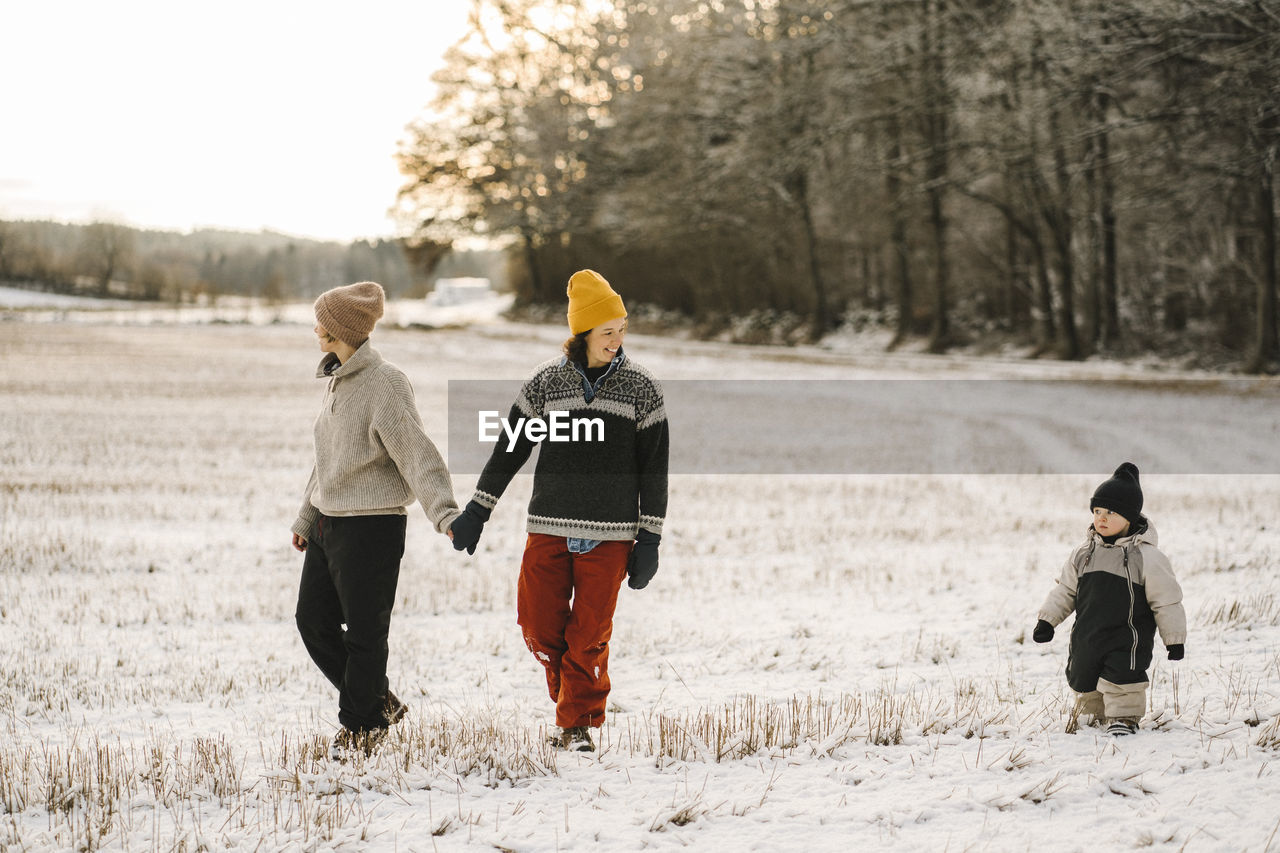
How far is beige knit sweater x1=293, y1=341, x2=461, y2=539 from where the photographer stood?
14.2 feet

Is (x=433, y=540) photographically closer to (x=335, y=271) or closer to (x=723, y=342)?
(x=723, y=342)

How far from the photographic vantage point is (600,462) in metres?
4.42

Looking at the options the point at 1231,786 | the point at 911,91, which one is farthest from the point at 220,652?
the point at 911,91

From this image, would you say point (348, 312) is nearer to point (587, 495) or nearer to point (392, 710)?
point (587, 495)

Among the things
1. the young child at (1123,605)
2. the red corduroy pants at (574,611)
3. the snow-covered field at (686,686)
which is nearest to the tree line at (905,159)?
the snow-covered field at (686,686)

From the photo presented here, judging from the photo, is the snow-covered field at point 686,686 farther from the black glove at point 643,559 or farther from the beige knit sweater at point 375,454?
the beige knit sweater at point 375,454

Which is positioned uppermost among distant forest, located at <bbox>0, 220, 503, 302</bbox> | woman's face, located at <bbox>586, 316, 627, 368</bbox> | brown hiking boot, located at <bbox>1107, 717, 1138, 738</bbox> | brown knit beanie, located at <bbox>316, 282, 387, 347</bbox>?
distant forest, located at <bbox>0, 220, 503, 302</bbox>

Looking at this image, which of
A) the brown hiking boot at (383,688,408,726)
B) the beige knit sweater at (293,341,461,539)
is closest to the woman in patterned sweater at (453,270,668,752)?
the beige knit sweater at (293,341,461,539)

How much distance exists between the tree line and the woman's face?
18.2 metres

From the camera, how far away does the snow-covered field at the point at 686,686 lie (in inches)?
147

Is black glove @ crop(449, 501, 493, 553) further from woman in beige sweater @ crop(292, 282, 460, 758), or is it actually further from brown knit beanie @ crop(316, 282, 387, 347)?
brown knit beanie @ crop(316, 282, 387, 347)

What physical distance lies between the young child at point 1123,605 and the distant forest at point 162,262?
752 inches

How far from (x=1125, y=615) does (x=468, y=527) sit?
8.95ft

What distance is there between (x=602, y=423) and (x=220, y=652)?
368cm
